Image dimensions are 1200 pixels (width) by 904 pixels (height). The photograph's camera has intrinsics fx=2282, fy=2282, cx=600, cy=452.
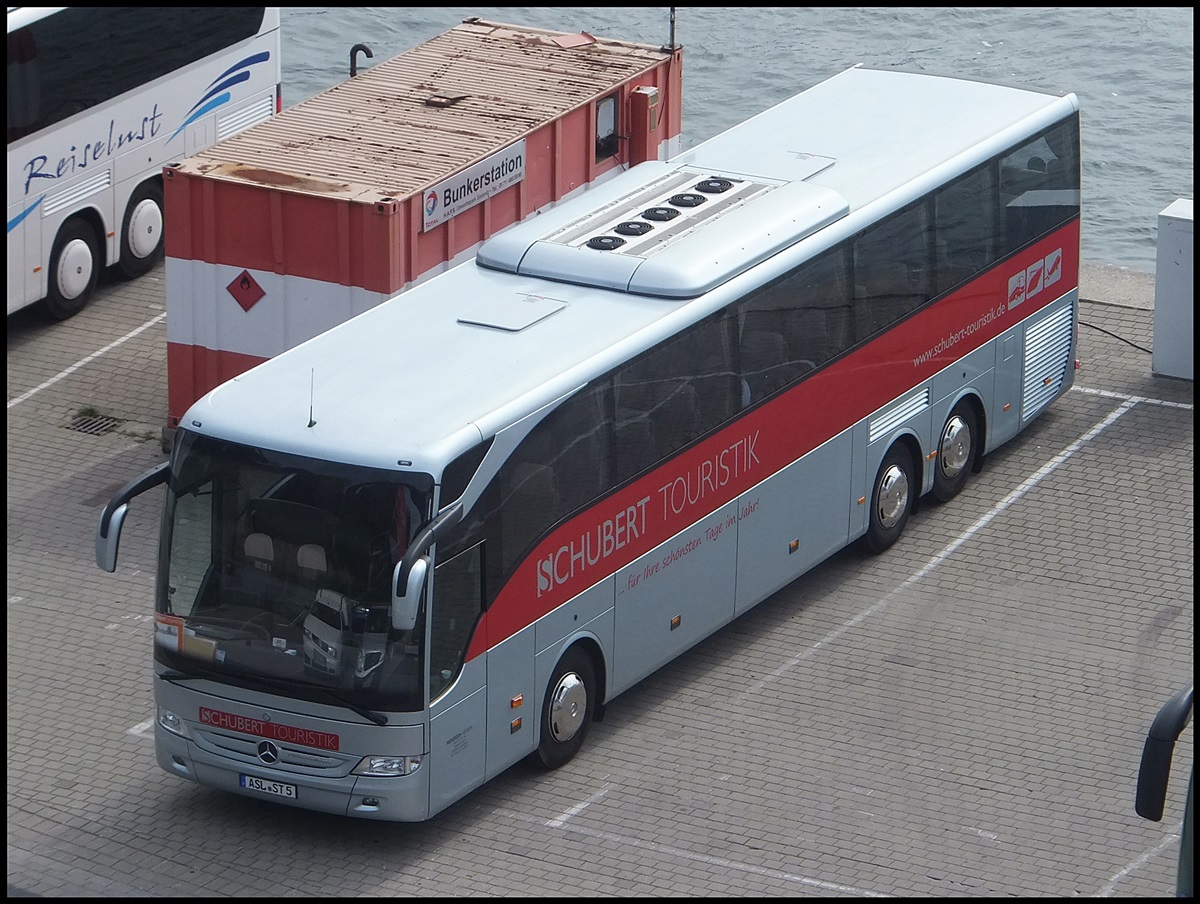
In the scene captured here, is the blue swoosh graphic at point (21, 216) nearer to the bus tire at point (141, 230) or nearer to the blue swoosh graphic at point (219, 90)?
the bus tire at point (141, 230)

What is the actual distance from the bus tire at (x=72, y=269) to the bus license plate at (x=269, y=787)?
9.47 m

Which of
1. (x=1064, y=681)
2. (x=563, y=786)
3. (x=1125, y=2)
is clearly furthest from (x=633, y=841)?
(x=1125, y=2)

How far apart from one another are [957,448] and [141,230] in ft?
29.4

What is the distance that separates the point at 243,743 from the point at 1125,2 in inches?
1186

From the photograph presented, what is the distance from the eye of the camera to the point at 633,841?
44.6ft

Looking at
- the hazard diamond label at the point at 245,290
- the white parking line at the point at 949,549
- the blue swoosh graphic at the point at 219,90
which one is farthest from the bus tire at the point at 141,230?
the white parking line at the point at 949,549

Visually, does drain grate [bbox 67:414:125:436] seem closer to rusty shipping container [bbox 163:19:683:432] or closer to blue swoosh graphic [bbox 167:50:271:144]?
rusty shipping container [bbox 163:19:683:432]

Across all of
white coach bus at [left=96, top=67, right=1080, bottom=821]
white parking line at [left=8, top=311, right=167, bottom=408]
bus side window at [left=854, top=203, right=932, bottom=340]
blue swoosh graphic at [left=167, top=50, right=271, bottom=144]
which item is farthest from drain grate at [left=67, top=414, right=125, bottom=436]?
bus side window at [left=854, top=203, right=932, bottom=340]

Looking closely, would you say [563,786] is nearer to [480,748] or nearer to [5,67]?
[480,748]

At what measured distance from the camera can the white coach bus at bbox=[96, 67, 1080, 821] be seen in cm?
1288

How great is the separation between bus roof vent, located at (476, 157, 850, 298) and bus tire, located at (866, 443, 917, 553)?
84.8 inches

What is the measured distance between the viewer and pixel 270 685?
512 inches

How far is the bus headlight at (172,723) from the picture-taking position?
13.5 meters

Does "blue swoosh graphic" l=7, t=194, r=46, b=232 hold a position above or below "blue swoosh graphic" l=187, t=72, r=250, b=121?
below
